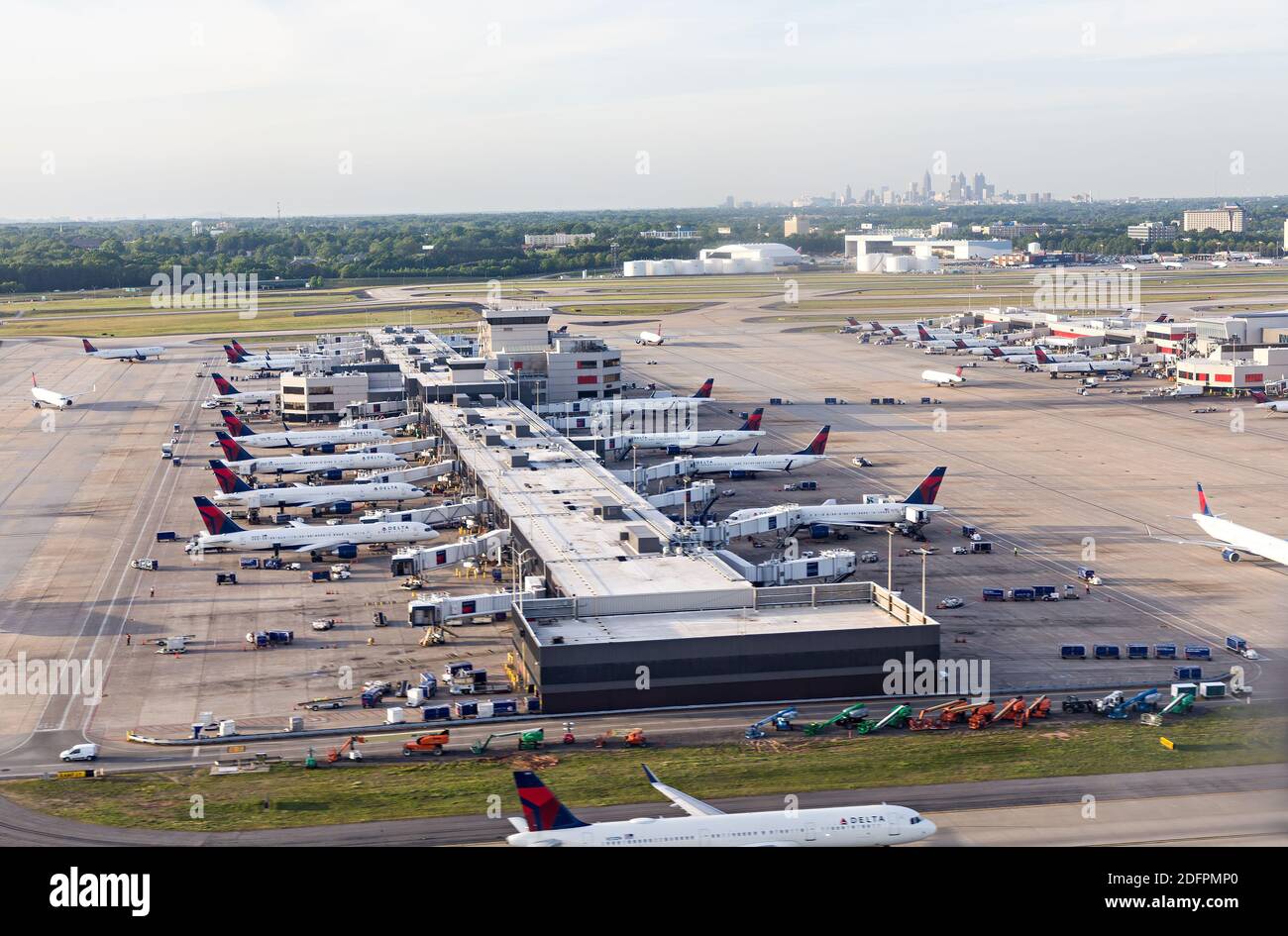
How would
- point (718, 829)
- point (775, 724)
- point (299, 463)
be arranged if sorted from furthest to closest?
point (299, 463)
point (775, 724)
point (718, 829)

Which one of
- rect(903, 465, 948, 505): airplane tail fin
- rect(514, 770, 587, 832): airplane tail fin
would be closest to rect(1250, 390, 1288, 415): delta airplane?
rect(903, 465, 948, 505): airplane tail fin

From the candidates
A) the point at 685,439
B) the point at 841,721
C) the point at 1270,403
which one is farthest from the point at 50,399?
the point at 1270,403

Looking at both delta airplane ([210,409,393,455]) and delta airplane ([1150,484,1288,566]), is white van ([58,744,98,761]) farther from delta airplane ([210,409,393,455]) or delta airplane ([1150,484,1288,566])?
delta airplane ([210,409,393,455])

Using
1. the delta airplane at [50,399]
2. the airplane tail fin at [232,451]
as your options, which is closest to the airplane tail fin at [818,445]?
the airplane tail fin at [232,451]

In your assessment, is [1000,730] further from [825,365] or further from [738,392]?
[825,365]

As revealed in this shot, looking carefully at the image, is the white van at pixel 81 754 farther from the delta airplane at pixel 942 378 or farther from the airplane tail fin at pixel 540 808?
the delta airplane at pixel 942 378

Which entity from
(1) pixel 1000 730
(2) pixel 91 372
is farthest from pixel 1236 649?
(2) pixel 91 372

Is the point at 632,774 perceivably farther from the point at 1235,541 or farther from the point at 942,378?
the point at 942,378
